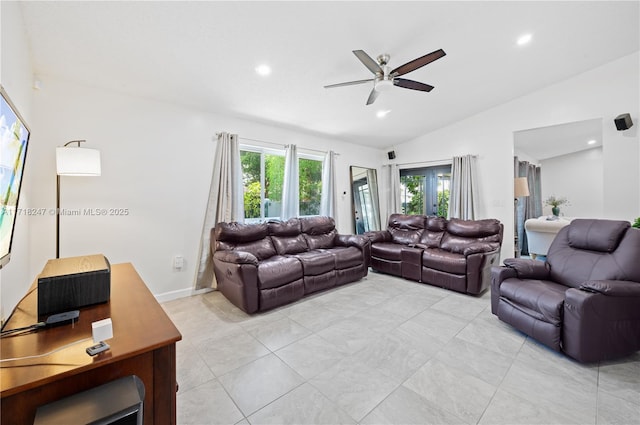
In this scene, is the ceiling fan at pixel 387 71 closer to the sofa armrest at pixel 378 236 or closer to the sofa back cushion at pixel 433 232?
the sofa back cushion at pixel 433 232

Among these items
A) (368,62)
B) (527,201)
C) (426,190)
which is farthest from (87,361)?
(426,190)

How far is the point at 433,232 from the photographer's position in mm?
4582

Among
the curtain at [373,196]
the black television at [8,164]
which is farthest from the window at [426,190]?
the black television at [8,164]

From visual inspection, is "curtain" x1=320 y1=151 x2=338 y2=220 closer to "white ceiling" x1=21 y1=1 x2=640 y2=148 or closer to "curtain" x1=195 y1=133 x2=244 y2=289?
"white ceiling" x1=21 y1=1 x2=640 y2=148

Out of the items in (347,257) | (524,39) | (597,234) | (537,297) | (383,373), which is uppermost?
(524,39)

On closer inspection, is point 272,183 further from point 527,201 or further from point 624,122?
point 624,122

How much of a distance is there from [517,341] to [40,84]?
5.10 meters

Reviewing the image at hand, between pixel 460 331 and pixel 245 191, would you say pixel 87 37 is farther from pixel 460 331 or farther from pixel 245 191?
pixel 460 331

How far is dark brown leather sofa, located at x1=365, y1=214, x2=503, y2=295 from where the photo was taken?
11.4ft

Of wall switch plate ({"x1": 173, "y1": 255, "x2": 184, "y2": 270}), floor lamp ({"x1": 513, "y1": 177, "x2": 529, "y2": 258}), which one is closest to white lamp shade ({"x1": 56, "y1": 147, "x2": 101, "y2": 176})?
wall switch plate ({"x1": 173, "y1": 255, "x2": 184, "y2": 270})

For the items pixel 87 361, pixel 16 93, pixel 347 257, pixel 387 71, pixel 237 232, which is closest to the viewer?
pixel 87 361

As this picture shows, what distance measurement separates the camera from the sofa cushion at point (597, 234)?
7.79 feet

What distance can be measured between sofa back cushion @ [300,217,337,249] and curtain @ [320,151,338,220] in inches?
22.4

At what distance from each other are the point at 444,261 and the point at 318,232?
1974 millimetres
